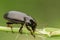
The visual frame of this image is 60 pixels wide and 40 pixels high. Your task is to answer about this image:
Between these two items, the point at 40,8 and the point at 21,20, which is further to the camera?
the point at 40,8

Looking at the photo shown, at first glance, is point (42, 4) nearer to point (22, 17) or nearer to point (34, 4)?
point (34, 4)

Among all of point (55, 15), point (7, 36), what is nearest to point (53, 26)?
point (55, 15)

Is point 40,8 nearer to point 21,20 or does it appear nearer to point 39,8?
point 39,8

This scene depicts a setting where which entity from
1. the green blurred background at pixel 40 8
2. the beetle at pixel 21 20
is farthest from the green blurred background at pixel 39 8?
the beetle at pixel 21 20

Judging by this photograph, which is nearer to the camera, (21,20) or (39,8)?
(21,20)

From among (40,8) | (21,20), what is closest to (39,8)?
(40,8)

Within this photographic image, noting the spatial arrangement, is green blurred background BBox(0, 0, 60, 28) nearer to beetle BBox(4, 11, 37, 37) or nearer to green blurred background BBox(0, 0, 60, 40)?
green blurred background BBox(0, 0, 60, 40)

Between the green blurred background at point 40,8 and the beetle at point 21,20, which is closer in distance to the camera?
the beetle at point 21,20

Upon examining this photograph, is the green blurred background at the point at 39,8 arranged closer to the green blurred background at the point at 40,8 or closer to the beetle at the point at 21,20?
the green blurred background at the point at 40,8
